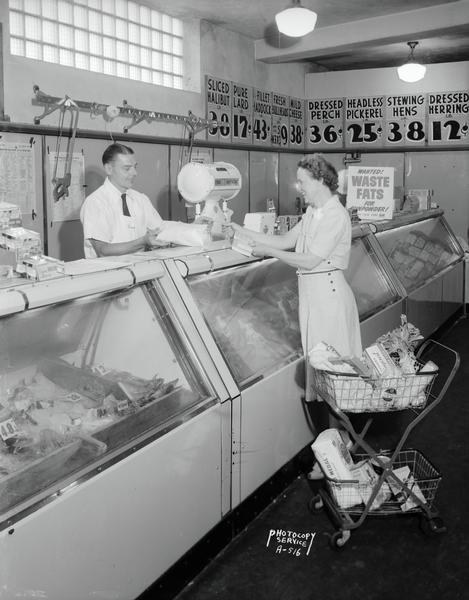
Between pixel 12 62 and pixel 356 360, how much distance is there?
404 cm

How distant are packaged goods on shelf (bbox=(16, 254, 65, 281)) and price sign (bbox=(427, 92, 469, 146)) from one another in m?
7.97

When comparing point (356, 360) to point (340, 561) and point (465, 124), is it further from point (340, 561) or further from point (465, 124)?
point (465, 124)

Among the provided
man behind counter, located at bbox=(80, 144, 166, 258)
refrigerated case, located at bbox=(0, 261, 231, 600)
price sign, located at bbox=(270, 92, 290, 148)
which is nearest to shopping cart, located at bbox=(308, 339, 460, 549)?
refrigerated case, located at bbox=(0, 261, 231, 600)

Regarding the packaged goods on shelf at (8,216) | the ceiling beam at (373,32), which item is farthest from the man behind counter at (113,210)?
the ceiling beam at (373,32)

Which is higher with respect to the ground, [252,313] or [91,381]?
[252,313]

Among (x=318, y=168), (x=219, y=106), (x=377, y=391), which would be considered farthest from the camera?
(x=219, y=106)

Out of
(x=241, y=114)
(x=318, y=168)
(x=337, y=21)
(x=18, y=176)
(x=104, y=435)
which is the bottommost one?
(x=104, y=435)

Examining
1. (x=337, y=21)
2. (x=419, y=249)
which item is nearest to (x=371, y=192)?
(x=419, y=249)

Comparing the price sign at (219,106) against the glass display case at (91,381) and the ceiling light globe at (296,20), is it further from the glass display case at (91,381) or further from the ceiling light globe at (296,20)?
the glass display case at (91,381)

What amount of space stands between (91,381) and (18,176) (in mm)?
3155

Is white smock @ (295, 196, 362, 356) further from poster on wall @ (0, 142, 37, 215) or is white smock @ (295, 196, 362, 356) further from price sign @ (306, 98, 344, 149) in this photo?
price sign @ (306, 98, 344, 149)

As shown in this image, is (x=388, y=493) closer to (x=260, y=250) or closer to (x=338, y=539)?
(x=338, y=539)

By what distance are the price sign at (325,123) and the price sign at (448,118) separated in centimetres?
131

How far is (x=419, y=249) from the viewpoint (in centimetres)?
688
